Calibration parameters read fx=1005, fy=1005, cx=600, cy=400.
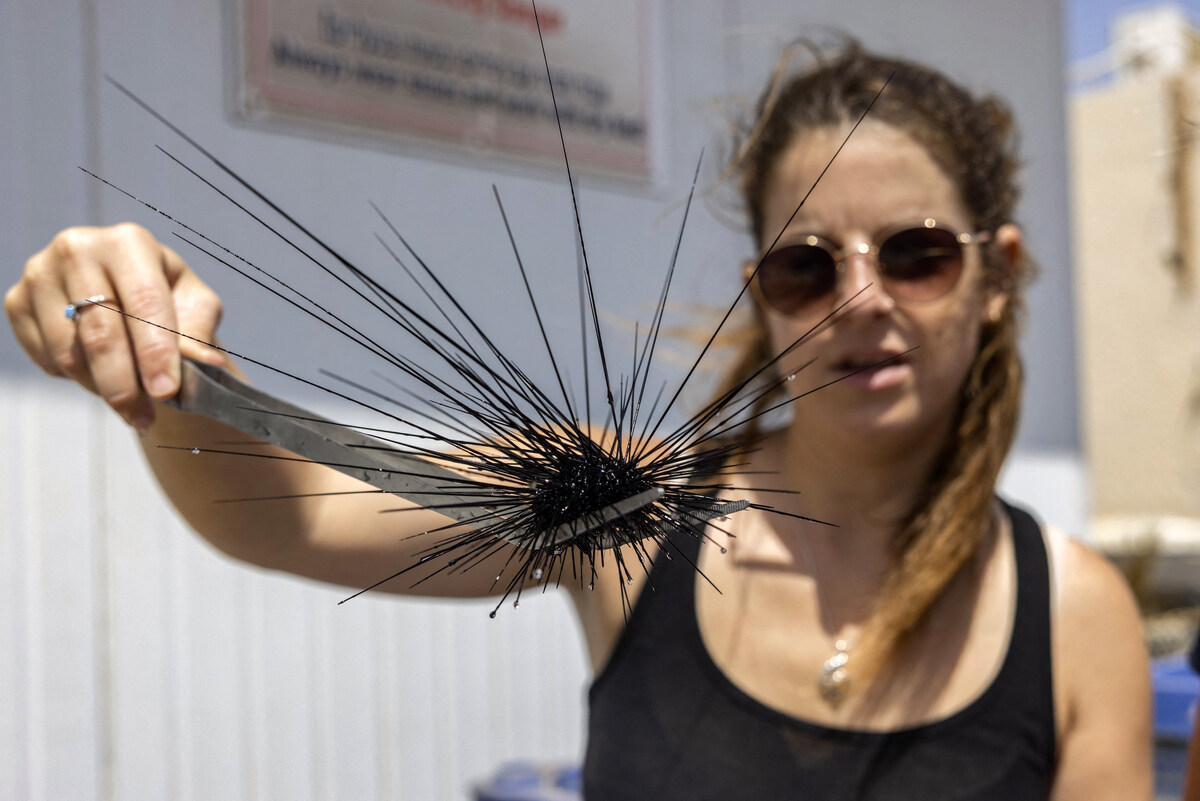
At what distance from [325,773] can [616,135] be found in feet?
6.94

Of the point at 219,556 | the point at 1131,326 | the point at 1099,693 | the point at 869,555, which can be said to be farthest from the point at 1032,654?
the point at 1131,326

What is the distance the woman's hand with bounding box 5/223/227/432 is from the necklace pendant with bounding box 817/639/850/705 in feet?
2.62

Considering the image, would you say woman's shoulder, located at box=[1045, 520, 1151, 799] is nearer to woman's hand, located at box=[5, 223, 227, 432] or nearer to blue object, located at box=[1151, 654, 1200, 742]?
woman's hand, located at box=[5, 223, 227, 432]

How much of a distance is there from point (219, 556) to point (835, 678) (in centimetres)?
182

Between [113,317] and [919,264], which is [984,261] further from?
[113,317]

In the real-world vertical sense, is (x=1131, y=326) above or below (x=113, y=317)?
above

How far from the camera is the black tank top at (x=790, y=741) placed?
46.2 inches

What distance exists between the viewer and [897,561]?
129 centimetres

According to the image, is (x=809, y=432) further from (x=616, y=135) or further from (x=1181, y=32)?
(x=1181, y=32)

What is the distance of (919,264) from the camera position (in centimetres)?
111

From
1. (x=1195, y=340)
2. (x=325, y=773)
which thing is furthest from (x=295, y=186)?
(x=1195, y=340)

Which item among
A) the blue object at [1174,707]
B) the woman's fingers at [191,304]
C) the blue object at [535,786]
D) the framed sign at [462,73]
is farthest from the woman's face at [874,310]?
the blue object at [1174,707]

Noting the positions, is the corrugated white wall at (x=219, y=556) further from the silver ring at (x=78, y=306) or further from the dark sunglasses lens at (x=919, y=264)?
the silver ring at (x=78, y=306)

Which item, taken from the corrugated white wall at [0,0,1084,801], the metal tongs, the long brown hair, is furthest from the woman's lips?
the corrugated white wall at [0,0,1084,801]
